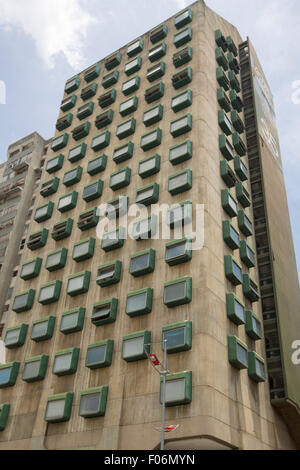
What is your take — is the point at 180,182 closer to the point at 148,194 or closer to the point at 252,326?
the point at 148,194

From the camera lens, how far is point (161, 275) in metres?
41.6

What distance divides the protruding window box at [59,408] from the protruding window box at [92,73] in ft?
154

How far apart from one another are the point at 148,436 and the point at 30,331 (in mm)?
18367

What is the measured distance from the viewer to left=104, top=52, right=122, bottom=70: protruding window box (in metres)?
67.1

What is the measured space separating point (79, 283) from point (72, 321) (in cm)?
403

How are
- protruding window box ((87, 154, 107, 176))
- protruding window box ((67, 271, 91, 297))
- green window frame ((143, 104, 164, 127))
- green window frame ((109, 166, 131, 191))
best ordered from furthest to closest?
protruding window box ((87, 154, 107, 176)) → green window frame ((143, 104, 164, 127)) → green window frame ((109, 166, 131, 191)) → protruding window box ((67, 271, 91, 297))

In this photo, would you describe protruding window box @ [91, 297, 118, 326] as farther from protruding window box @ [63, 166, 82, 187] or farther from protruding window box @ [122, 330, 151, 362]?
protruding window box @ [63, 166, 82, 187]

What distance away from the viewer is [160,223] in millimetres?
44844

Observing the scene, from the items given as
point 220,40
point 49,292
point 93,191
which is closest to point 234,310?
point 49,292

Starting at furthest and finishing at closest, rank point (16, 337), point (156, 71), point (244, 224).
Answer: point (156, 71) < point (244, 224) < point (16, 337)

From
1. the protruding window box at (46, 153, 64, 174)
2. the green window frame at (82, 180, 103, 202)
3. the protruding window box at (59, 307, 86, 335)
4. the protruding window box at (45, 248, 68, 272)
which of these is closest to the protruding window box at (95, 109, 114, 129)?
the protruding window box at (46, 153, 64, 174)

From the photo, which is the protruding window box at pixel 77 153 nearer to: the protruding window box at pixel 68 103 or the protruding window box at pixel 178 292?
the protruding window box at pixel 68 103

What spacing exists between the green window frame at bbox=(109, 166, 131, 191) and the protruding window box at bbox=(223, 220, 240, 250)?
12106 mm
